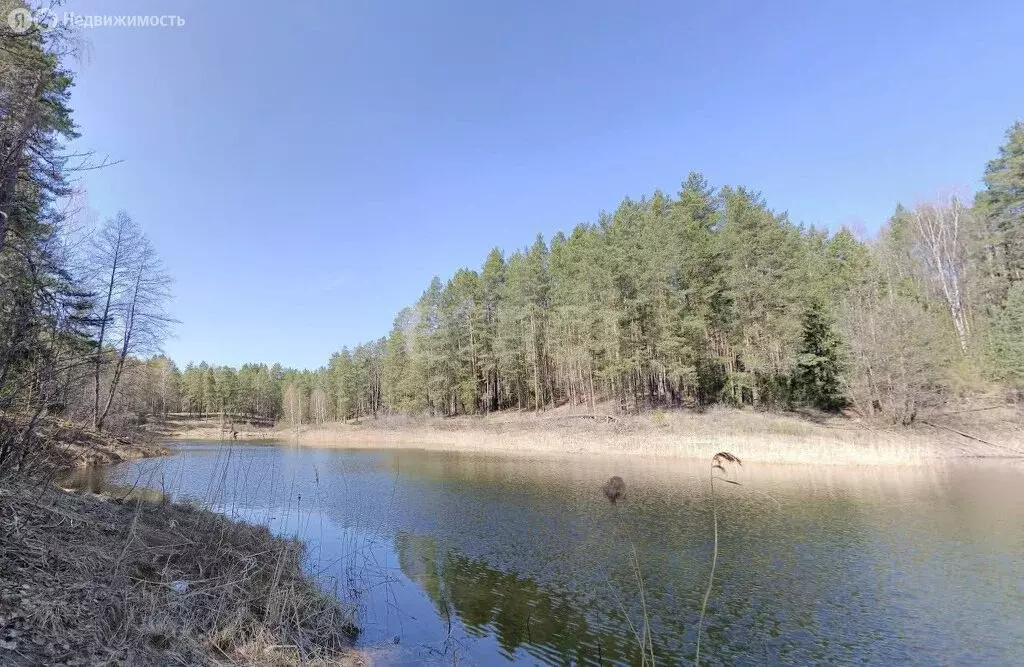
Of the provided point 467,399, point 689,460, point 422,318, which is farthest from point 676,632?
point 422,318

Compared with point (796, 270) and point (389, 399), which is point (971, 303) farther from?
point (389, 399)

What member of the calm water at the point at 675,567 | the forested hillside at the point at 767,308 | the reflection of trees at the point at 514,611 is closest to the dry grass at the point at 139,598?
the calm water at the point at 675,567

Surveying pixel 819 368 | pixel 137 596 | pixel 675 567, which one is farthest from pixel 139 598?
pixel 819 368

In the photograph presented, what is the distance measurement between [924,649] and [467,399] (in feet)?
150

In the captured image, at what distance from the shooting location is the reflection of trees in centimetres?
700

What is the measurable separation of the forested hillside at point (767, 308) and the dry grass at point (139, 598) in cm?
2943

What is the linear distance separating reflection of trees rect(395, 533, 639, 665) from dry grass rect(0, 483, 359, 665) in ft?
7.19

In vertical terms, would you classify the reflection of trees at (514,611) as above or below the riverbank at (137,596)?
below

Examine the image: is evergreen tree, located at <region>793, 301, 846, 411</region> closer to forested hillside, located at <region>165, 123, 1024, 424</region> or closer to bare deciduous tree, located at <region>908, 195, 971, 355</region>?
forested hillside, located at <region>165, 123, 1024, 424</region>

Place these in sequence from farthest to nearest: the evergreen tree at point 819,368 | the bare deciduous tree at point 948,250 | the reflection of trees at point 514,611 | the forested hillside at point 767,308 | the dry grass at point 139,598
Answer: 1. the bare deciduous tree at point 948,250
2. the evergreen tree at point 819,368
3. the forested hillside at point 767,308
4. the reflection of trees at point 514,611
5. the dry grass at point 139,598

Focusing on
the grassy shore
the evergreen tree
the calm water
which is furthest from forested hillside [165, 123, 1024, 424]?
the calm water

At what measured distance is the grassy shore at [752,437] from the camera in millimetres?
24828

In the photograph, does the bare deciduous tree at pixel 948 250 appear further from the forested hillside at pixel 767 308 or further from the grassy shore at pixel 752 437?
the grassy shore at pixel 752 437

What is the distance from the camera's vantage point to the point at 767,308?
3366 centimetres
